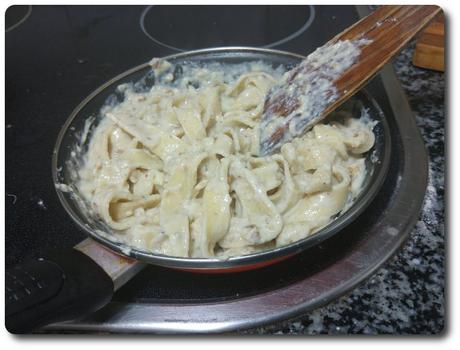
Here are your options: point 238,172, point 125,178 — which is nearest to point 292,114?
point 238,172

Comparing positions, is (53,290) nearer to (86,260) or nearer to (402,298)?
(86,260)

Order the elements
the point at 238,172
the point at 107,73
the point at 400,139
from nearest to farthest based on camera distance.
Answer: the point at 238,172, the point at 400,139, the point at 107,73

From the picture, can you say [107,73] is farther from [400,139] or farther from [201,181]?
[400,139]

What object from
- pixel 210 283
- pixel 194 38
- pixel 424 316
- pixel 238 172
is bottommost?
pixel 424 316

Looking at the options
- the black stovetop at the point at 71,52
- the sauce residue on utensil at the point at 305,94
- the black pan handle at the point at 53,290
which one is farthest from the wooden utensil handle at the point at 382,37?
the black pan handle at the point at 53,290

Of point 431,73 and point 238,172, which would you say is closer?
point 238,172

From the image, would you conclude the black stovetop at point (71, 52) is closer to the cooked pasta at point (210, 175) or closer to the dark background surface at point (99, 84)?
the dark background surface at point (99, 84)

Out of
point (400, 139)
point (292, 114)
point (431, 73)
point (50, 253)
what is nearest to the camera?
point (50, 253)
